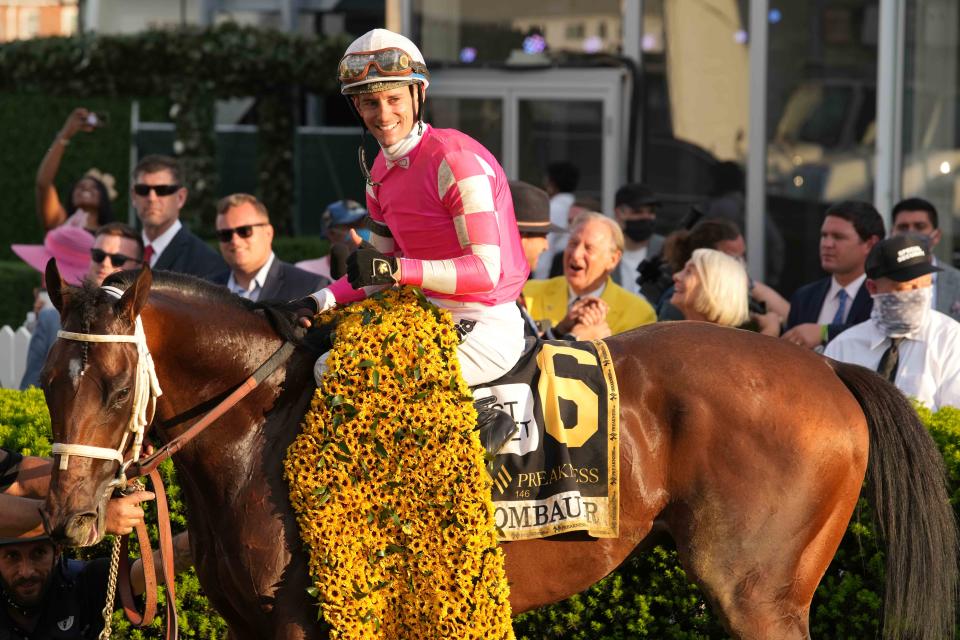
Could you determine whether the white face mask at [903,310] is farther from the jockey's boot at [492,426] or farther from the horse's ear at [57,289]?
the horse's ear at [57,289]

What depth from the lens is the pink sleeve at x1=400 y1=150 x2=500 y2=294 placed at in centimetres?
377

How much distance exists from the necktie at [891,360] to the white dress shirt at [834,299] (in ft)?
2.97

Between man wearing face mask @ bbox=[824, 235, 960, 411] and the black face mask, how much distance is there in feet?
10.6

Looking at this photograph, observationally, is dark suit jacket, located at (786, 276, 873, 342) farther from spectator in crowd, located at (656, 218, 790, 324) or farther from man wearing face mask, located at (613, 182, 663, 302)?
man wearing face mask, located at (613, 182, 663, 302)

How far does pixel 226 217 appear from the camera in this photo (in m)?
6.68

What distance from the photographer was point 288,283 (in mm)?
6652

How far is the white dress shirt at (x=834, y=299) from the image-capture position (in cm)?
681

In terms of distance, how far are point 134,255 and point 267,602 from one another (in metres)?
3.27

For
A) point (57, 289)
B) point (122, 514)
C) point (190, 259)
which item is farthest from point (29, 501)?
point (190, 259)

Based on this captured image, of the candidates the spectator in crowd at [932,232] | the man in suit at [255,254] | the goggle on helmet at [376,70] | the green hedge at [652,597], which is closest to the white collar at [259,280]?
the man in suit at [255,254]

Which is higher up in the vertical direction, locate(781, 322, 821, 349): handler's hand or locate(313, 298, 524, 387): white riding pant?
locate(313, 298, 524, 387): white riding pant

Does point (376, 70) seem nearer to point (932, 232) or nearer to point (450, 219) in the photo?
point (450, 219)

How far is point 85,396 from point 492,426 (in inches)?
47.5

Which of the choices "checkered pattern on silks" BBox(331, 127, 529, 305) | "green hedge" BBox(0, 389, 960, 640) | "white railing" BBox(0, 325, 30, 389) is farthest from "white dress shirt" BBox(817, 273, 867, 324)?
"white railing" BBox(0, 325, 30, 389)
